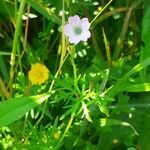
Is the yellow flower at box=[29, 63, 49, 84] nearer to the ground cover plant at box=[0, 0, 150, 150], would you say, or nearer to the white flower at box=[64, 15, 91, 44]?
the ground cover plant at box=[0, 0, 150, 150]

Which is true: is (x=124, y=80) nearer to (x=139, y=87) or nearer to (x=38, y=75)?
(x=139, y=87)

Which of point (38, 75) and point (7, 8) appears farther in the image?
point (7, 8)

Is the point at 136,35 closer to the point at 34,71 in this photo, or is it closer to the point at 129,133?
the point at 129,133

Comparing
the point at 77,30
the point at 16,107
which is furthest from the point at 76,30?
the point at 16,107

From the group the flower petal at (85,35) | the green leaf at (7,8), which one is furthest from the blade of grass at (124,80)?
the green leaf at (7,8)

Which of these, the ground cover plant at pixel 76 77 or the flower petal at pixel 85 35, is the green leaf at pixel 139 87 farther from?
the flower petal at pixel 85 35

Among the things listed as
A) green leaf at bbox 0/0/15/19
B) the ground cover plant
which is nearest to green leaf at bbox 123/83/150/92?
the ground cover plant
